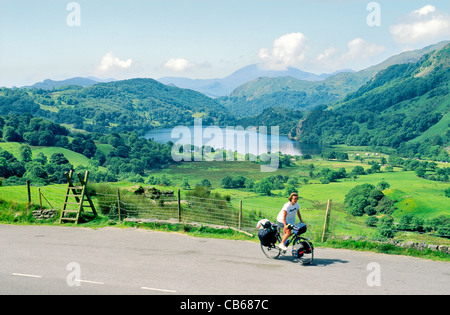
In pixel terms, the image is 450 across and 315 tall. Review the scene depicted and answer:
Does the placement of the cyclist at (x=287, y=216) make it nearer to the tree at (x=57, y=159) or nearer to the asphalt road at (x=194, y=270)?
the asphalt road at (x=194, y=270)

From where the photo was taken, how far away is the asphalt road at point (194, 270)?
9.35m

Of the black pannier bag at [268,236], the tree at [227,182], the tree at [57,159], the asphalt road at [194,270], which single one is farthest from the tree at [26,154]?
the black pannier bag at [268,236]

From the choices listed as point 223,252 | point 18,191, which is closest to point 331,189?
point 18,191

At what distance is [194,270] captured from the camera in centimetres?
1079

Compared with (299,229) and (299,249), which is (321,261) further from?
(299,229)

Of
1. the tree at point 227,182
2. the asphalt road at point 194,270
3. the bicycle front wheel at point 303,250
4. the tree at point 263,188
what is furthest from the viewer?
the tree at point 227,182

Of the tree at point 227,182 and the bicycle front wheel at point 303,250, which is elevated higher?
the bicycle front wheel at point 303,250

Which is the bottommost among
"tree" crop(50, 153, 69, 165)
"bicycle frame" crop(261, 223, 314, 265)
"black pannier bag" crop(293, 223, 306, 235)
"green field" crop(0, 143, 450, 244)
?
"green field" crop(0, 143, 450, 244)

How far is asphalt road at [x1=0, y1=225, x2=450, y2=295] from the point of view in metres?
9.35

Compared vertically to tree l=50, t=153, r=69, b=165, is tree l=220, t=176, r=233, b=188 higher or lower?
lower

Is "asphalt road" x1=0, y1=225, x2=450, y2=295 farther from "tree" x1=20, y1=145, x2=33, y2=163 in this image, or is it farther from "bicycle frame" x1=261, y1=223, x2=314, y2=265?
Result: "tree" x1=20, y1=145, x2=33, y2=163

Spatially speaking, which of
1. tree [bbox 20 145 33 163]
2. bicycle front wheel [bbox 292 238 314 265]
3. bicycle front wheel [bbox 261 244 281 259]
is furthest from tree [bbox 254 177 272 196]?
bicycle front wheel [bbox 292 238 314 265]
